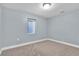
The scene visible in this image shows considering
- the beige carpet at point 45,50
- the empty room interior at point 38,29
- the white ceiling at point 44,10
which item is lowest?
the beige carpet at point 45,50

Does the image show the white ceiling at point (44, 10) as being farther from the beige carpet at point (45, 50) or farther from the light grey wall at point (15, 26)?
the beige carpet at point (45, 50)

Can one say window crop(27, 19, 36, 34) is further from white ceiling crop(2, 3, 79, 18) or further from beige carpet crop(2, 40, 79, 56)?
beige carpet crop(2, 40, 79, 56)

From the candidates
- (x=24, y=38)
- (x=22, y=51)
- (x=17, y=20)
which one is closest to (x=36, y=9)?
(x=17, y=20)

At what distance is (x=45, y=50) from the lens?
1.96 m

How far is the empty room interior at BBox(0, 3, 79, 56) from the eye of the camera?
192 cm

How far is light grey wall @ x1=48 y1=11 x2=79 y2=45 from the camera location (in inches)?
76.5

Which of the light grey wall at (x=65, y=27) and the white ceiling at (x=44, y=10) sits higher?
the white ceiling at (x=44, y=10)

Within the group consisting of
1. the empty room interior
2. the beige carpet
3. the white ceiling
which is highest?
the white ceiling

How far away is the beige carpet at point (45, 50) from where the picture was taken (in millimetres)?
1938

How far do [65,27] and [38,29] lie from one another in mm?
596

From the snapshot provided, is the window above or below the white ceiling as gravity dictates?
below

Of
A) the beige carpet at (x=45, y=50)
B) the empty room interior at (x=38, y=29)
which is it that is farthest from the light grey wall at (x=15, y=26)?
the beige carpet at (x=45, y=50)

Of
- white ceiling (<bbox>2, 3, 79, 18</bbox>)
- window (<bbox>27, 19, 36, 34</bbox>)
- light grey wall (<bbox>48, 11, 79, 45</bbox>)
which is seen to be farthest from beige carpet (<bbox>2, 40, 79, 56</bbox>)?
white ceiling (<bbox>2, 3, 79, 18</bbox>)

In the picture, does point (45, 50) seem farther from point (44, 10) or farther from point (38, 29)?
point (44, 10)
